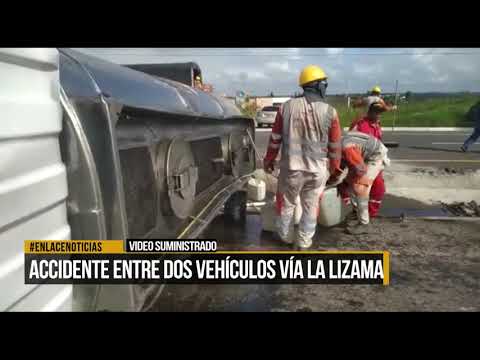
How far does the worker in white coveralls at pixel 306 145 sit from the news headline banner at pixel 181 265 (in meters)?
0.40

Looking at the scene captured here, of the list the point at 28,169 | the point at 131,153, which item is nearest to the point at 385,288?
the point at 131,153

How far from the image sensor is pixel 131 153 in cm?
186

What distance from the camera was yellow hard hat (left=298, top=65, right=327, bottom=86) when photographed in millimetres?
3623

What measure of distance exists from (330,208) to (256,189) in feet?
4.49

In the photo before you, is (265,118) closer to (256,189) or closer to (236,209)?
(256,189)

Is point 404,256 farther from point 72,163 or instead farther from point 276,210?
point 72,163

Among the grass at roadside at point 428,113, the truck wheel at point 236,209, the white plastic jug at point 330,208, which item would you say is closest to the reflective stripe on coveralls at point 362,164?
the white plastic jug at point 330,208

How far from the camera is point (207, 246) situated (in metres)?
2.90

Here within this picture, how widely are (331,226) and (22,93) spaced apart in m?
4.07

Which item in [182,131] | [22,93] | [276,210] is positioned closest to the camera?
[22,93]

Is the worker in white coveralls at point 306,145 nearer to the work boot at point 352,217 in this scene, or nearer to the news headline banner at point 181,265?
the news headline banner at point 181,265

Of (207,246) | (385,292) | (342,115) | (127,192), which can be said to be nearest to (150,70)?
(207,246)

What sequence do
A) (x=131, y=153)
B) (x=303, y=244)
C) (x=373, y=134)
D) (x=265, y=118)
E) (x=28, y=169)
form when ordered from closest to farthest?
(x=28, y=169), (x=131, y=153), (x=303, y=244), (x=373, y=134), (x=265, y=118)

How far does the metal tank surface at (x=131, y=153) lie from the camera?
146cm
